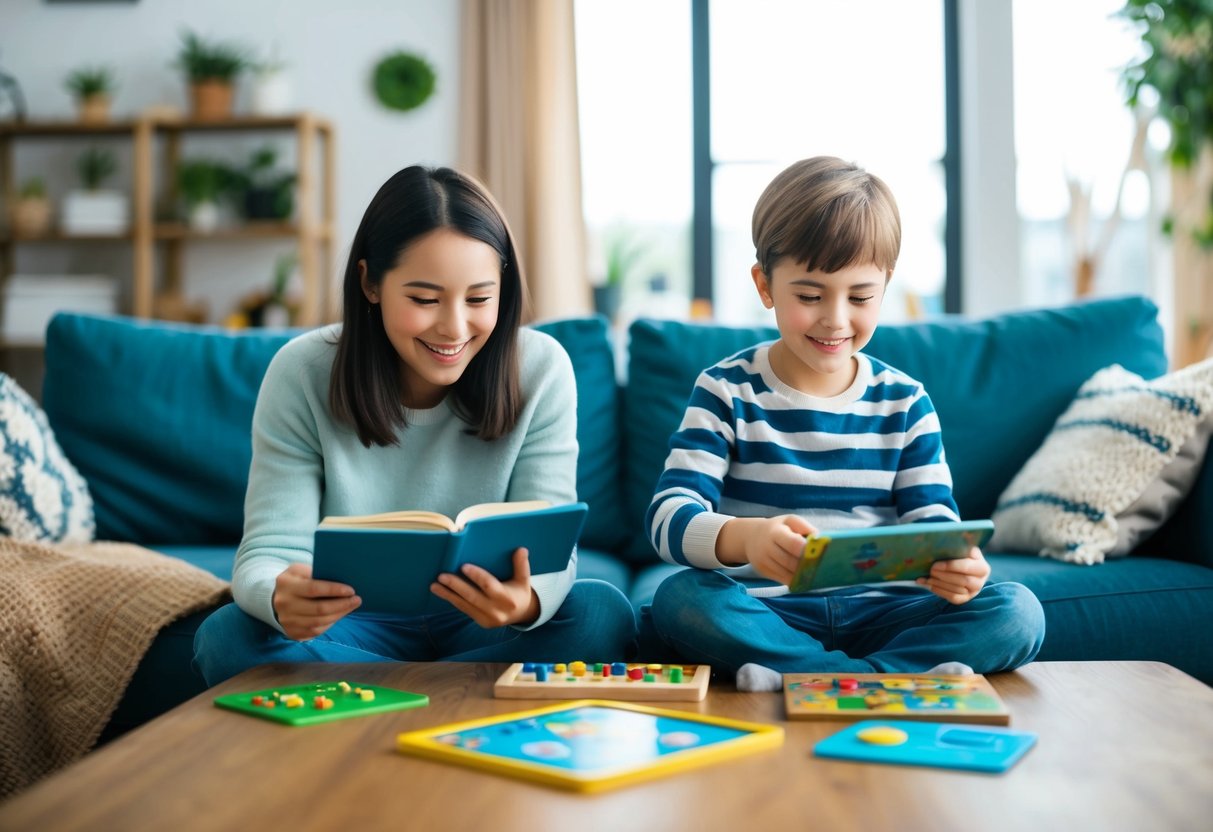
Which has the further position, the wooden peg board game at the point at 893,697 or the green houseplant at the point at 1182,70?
the green houseplant at the point at 1182,70

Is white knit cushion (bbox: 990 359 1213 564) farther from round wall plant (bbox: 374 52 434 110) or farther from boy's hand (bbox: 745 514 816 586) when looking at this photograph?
round wall plant (bbox: 374 52 434 110)

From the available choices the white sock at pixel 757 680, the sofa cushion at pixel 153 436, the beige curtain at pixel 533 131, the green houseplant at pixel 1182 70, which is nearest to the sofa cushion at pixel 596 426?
the sofa cushion at pixel 153 436

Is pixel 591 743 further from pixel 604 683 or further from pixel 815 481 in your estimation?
pixel 815 481

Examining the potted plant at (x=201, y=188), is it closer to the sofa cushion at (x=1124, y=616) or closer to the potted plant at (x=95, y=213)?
the potted plant at (x=95, y=213)

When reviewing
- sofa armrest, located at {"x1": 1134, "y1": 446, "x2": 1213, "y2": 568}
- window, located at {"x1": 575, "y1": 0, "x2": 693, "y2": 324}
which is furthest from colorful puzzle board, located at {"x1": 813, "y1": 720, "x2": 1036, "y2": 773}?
window, located at {"x1": 575, "y1": 0, "x2": 693, "y2": 324}

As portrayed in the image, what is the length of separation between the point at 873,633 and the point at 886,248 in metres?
0.47

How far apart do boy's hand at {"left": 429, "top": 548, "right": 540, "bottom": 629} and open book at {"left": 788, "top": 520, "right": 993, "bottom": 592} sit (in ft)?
0.92

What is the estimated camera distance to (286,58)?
4.64 metres

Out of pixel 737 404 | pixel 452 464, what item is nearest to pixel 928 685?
pixel 737 404

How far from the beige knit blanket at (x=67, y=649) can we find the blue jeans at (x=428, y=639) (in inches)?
9.7

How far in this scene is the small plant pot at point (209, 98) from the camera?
446 cm

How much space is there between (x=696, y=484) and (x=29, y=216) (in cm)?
380

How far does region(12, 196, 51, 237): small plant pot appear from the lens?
175 inches

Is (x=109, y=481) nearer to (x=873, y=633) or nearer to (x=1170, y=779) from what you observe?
(x=873, y=633)
